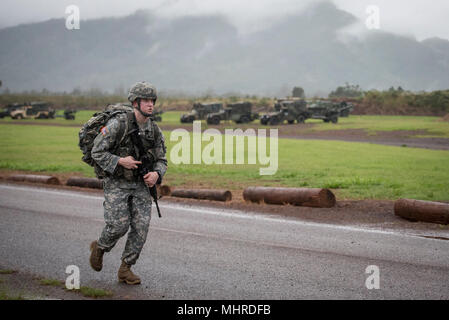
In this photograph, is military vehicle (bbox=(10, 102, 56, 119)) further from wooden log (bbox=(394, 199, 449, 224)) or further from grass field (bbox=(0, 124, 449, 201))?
wooden log (bbox=(394, 199, 449, 224))

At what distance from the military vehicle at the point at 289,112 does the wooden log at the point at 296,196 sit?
3864 centimetres

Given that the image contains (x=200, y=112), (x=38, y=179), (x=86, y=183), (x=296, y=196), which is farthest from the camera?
(x=200, y=112)

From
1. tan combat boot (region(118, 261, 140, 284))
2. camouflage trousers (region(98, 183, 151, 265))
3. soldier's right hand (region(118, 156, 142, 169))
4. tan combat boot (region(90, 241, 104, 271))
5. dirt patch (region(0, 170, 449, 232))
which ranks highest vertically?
soldier's right hand (region(118, 156, 142, 169))

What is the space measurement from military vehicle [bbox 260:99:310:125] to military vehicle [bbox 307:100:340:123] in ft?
2.05

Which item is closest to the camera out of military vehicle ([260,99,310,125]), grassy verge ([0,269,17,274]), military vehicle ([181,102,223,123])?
A: grassy verge ([0,269,17,274])

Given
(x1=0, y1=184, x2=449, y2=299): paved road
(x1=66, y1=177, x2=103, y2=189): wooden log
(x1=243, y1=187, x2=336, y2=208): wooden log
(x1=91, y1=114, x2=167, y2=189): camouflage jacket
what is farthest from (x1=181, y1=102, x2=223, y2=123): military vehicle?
(x1=91, y1=114, x2=167, y2=189): camouflage jacket

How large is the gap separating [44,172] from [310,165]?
32.9ft

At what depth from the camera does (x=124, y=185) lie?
236 inches

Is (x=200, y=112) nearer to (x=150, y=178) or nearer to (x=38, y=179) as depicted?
(x=38, y=179)

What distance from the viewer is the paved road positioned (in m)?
6.07

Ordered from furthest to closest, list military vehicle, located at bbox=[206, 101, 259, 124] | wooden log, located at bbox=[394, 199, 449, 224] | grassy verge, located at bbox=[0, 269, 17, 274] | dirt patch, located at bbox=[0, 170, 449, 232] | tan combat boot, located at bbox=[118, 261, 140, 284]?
military vehicle, located at bbox=[206, 101, 259, 124]
dirt patch, located at bbox=[0, 170, 449, 232]
wooden log, located at bbox=[394, 199, 449, 224]
grassy verge, located at bbox=[0, 269, 17, 274]
tan combat boot, located at bbox=[118, 261, 140, 284]

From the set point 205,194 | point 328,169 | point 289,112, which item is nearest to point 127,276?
point 205,194

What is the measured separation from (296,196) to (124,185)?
634cm
